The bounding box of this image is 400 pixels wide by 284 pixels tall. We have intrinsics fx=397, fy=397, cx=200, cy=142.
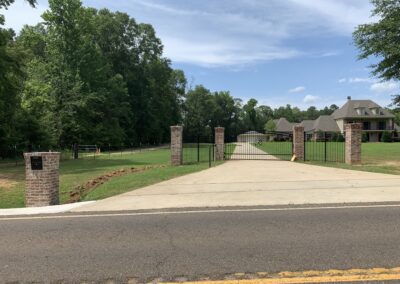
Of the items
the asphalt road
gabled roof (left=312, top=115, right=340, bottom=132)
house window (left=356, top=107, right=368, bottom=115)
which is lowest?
the asphalt road

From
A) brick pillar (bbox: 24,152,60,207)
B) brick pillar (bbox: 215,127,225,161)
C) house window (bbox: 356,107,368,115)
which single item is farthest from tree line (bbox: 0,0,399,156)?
house window (bbox: 356,107,368,115)

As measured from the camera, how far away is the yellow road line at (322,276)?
14.5 feet

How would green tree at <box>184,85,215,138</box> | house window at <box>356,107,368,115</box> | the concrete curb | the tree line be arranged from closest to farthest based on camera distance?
1. the concrete curb
2. the tree line
3. house window at <box>356,107,368,115</box>
4. green tree at <box>184,85,215,138</box>

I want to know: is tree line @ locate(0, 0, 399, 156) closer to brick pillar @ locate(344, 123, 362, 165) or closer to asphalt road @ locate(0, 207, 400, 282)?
A: brick pillar @ locate(344, 123, 362, 165)

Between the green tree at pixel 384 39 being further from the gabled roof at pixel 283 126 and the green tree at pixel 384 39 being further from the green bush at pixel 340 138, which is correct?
the gabled roof at pixel 283 126

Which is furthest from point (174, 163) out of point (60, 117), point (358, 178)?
point (60, 117)

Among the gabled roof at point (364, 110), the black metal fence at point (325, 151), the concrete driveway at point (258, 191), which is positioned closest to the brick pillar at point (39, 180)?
the concrete driveway at point (258, 191)

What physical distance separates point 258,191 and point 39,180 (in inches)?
229

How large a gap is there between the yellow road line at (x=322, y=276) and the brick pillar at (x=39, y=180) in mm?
6675

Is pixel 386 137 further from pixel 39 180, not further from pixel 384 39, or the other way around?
pixel 39 180

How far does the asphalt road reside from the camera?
4.90 meters

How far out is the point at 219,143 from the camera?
23.0 meters

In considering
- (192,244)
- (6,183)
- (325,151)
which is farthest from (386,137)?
(192,244)

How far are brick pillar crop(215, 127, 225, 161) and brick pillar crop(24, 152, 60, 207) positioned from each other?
13.7 meters
